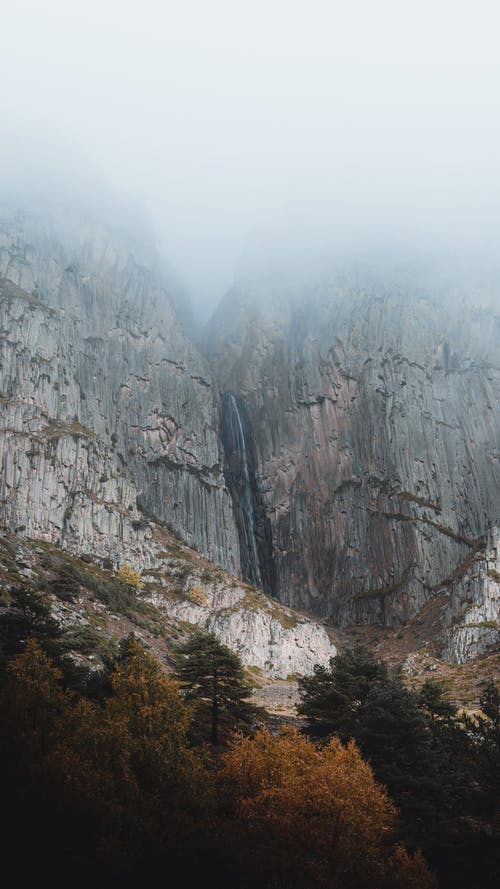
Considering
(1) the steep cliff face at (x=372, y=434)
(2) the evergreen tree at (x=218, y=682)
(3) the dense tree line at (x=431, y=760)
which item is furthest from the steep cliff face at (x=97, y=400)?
(3) the dense tree line at (x=431, y=760)

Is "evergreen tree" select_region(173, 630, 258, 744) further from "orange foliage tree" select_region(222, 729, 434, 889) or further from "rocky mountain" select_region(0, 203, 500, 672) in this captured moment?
"rocky mountain" select_region(0, 203, 500, 672)

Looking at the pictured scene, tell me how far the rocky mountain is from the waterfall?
39cm

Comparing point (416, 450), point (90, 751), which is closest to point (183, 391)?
point (416, 450)

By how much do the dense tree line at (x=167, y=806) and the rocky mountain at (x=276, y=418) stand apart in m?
66.0

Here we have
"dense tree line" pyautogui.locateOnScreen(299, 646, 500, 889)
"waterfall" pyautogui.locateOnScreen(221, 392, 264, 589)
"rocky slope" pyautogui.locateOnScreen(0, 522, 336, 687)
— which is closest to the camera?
"dense tree line" pyautogui.locateOnScreen(299, 646, 500, 889)

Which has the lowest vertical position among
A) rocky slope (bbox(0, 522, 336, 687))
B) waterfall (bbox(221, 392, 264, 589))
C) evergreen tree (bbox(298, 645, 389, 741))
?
evergreen tree (bbox(298, 645, 389, 741))

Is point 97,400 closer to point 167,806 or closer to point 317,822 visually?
point 167,806

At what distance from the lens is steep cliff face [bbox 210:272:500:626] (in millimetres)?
118500

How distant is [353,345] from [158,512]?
205 feet

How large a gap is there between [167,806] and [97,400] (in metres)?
105

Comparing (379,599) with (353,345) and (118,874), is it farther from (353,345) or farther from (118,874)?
(118,874)

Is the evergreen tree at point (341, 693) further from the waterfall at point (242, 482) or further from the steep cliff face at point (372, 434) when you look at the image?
the waterfall at point (242, 482)

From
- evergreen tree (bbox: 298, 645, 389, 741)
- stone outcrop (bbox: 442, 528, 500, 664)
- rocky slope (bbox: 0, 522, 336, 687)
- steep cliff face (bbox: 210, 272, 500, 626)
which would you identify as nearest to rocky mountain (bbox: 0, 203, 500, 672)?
steep cliff face (bbox: 210, 272, 500, 626)

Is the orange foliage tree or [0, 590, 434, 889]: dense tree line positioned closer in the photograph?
[0, 590, 434, 889]: dense tree line
